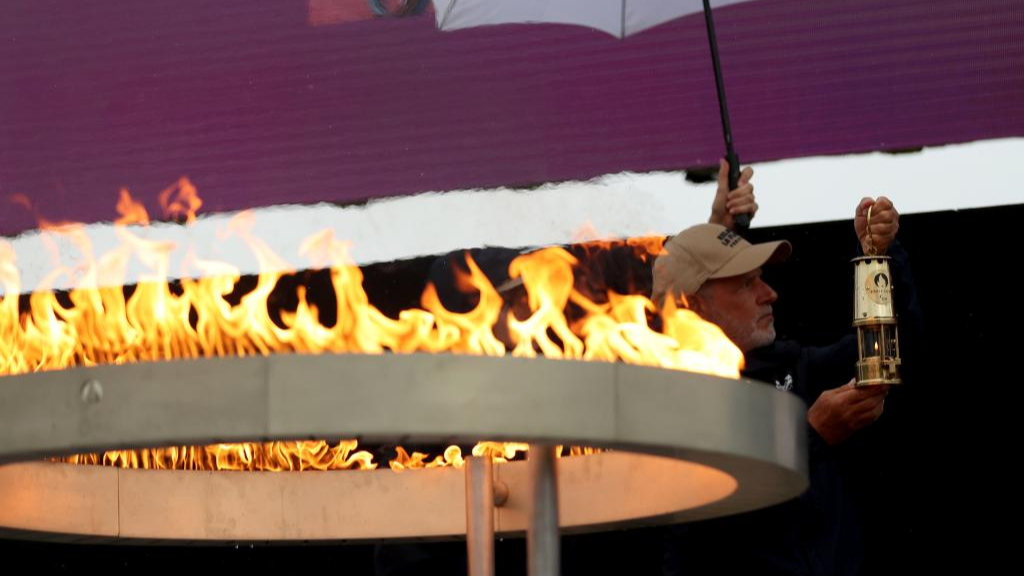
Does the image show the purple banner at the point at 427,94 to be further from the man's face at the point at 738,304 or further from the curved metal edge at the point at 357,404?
the curved metal edge at the point at 357,404

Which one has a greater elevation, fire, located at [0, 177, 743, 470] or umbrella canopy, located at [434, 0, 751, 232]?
umbrella canopy, located at [434, 0, 751, 232]

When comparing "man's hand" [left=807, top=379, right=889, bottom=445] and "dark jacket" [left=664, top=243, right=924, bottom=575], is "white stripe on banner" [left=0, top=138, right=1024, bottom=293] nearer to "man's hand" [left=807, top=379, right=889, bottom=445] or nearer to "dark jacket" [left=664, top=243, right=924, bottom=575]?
"dark jacket" [left=664, top=243, right=924, bottom=575]

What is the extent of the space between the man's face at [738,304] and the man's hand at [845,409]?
0.98 ft

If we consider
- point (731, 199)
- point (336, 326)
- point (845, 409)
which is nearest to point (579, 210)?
point (731, 199)

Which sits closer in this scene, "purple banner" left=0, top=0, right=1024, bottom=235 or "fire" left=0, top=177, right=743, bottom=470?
"fire" left=0, top=177, right=743, bottom=470

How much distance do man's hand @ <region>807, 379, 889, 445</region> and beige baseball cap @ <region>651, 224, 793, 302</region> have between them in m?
0.37

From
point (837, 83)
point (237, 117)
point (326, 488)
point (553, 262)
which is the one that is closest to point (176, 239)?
point (237, 117)

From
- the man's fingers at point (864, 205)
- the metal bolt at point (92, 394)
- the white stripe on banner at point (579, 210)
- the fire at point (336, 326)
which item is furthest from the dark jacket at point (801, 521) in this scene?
the metal bolt at point (92, 394)

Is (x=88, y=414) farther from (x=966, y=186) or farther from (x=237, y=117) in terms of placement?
(x=966, y=186)

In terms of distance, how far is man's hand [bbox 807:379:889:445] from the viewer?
14.9 feet

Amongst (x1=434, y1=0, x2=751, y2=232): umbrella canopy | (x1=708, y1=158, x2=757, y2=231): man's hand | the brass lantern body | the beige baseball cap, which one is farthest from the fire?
(x1=434, y1=0, x2=751, y2=232): umbrella canopy

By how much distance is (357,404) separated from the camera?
3.58 metres

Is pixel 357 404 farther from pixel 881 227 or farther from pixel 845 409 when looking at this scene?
pixel 881 227

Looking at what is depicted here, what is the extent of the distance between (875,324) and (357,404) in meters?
1.44
